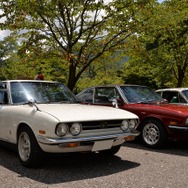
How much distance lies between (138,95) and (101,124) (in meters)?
3.19

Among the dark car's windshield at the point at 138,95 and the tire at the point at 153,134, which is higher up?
the dark car's windshield at the point at 138,95

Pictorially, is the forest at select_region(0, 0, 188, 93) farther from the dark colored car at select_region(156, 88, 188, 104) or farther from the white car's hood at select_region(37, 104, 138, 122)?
the white car's hood at select_region(37, 104, 138, 122)

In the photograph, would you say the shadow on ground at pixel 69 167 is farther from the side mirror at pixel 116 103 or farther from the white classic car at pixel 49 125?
the side mirror at pixel 116 103

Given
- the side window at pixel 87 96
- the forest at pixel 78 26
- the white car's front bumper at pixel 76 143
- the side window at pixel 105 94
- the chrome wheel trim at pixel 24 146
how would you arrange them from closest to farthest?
the white car's front bumper at pixel 76 143 → the chrome wheel trim at pixel 24 146 → the side window at pixel 105 94 → the side window at pixel 87 96 → the forest at pixel 78 26

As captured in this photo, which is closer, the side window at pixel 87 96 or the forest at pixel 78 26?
the side window at pixel 87 96

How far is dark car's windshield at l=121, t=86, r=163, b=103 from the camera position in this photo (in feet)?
25.2

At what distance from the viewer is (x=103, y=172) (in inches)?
187

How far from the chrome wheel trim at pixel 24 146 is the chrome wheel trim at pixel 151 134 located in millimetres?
3065

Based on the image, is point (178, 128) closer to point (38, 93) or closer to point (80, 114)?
point (80, 114)

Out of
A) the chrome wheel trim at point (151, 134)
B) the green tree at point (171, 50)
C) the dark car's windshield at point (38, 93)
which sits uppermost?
the green tree at point (171, 50)

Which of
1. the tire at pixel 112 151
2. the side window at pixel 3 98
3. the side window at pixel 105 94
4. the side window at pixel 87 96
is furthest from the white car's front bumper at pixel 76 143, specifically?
the side window at pixel 87 96

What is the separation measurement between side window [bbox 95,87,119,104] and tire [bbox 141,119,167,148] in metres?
1.26

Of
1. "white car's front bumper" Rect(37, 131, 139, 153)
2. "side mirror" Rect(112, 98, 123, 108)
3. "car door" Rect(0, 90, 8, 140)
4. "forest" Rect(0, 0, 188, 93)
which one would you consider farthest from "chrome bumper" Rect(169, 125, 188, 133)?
"forest" Rect(0, 0, 188, 93)

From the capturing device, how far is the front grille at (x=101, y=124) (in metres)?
4.68
